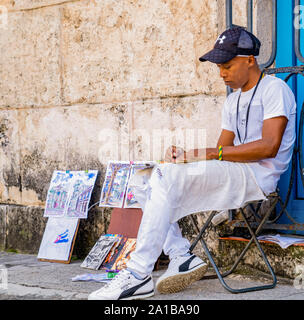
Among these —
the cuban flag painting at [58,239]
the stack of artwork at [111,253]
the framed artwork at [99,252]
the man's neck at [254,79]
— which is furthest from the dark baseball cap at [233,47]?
the cuban flag painting at [58,239]

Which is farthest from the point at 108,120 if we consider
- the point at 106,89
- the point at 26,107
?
the point at 26,107

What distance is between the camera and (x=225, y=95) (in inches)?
176

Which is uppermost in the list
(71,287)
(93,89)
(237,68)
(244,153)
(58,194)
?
(237,68)

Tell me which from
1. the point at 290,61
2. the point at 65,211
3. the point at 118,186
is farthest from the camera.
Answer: the point at 65,211

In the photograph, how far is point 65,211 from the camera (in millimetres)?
5199

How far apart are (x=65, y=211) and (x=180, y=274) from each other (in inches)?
71.6

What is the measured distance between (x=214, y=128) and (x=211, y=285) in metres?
1.24

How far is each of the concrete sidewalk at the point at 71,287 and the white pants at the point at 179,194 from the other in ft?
1.15

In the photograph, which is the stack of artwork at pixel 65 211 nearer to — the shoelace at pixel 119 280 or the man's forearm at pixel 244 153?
the shoelace at pixel 119 280

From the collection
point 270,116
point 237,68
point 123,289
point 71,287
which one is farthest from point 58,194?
point 270,116

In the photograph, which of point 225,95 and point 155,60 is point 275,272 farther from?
point 155,60

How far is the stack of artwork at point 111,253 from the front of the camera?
A: 15.0 ft

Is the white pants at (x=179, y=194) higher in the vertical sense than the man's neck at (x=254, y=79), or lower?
lower

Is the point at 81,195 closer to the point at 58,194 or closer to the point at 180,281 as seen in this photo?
the point at 58,194
